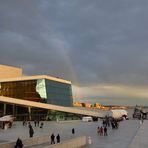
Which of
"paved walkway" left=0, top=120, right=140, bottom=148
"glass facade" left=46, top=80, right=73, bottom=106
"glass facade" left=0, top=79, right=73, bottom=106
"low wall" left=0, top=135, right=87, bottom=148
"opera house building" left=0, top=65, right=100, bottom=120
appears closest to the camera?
"low wall" left=0, top=135, right=87, bottom=148

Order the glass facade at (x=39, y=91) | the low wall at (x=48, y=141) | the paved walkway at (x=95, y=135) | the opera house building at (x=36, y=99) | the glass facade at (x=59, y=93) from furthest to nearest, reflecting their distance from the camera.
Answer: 1. the glass facade at (x=59, y=93)
2. the glass facade at (x=39, y=91)
3. the opera house building at (x=36, y=99)
4. the paved walkway at (x=95, y=135)
5. the low wall at (x=48, y=141)

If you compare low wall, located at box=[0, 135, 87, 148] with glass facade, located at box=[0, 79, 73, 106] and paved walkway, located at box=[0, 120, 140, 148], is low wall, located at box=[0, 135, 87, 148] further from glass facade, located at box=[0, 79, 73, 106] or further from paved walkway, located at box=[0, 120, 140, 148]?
glass facade, located at box=[0, 79, 73, 106]

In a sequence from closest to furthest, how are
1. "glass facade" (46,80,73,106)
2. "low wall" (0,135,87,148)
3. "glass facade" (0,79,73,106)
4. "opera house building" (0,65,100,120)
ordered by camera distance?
"low wall" (0,135,87,148)
"opera house building" (0,65,100,120)
"glass facade" (0,79,73,106)
"glass facade" (46,80,73,106)

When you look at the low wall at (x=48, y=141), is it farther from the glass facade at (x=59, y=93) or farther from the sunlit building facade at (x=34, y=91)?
the glass facade at (x=59, y=93)

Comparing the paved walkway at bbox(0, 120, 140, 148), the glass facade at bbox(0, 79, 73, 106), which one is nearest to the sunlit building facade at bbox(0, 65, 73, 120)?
the glass facade at bbox(0, 79, 73, 106)

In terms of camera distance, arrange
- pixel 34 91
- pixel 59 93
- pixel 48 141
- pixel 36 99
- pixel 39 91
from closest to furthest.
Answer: pixel 48 141
pixel 39 91
pixel 36 99
pixel 34 91
pixel 59 93

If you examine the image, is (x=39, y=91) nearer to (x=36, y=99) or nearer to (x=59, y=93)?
(x=36, y=99)

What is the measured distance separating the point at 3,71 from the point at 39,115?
20.1 meters

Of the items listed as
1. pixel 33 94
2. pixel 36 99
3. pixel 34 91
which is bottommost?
pixel 36 99

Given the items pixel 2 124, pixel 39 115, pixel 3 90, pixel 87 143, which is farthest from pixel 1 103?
Result: pixel 87 143

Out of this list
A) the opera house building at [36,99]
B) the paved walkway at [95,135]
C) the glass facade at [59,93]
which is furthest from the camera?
the glass facade at [59,93]

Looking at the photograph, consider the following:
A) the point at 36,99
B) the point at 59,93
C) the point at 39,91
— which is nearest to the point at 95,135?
the point at 39,91

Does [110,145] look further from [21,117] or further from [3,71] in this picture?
[3,71]

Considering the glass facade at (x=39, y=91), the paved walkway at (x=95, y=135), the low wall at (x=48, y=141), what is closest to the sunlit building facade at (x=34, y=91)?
the glass facade at (x=39, y=91)
